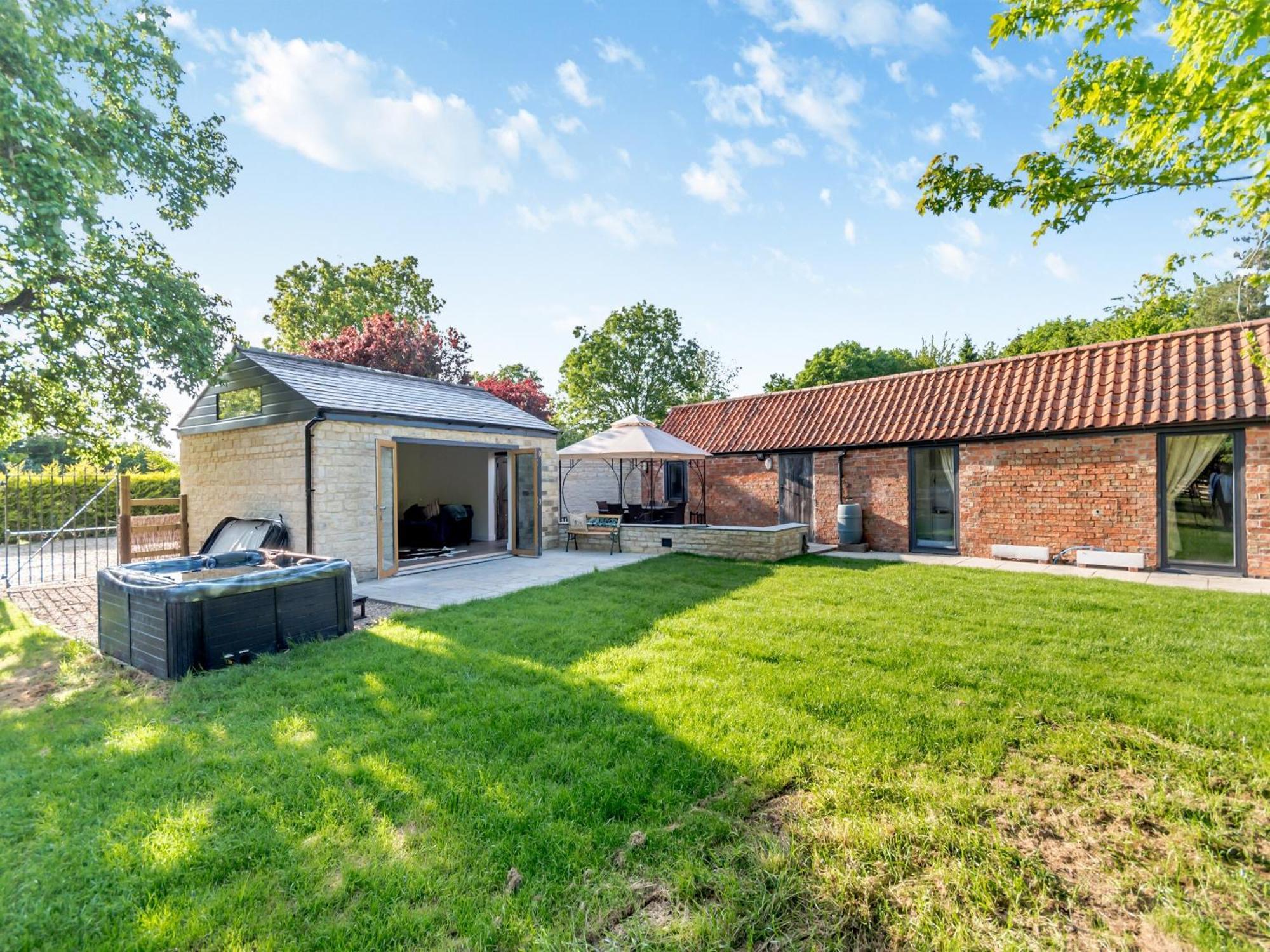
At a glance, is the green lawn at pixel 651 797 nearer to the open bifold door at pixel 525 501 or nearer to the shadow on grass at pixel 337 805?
the shadow on grass at pixel 337 805

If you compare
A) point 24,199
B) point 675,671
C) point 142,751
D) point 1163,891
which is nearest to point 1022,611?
point 675,671

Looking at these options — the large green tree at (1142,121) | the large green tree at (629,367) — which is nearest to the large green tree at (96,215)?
the large green tree at (1142,121)

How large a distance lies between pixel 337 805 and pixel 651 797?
1531mm

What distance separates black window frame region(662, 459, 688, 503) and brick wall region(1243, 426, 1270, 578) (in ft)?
35.3

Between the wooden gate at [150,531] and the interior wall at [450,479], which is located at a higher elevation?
the interior wall at [450,479]

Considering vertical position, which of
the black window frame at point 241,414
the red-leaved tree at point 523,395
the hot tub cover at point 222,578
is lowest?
the hot tub cover at point 222,578

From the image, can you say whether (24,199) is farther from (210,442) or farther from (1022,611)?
(1022,611)

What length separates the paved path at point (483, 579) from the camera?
304 inches

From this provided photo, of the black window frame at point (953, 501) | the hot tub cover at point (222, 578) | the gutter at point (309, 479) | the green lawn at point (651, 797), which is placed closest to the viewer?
the green lawn at point (651, 797)

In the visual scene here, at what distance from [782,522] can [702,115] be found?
8841 mm

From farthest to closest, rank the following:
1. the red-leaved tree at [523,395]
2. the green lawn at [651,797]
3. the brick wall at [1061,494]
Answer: the red-leaved tree at [523,395], the brick wall at [1061,494], the green lawn at [651,797]

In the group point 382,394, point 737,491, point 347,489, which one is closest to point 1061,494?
point 737,491

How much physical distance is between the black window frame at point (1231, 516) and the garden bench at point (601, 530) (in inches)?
370

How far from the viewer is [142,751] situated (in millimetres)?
3365
